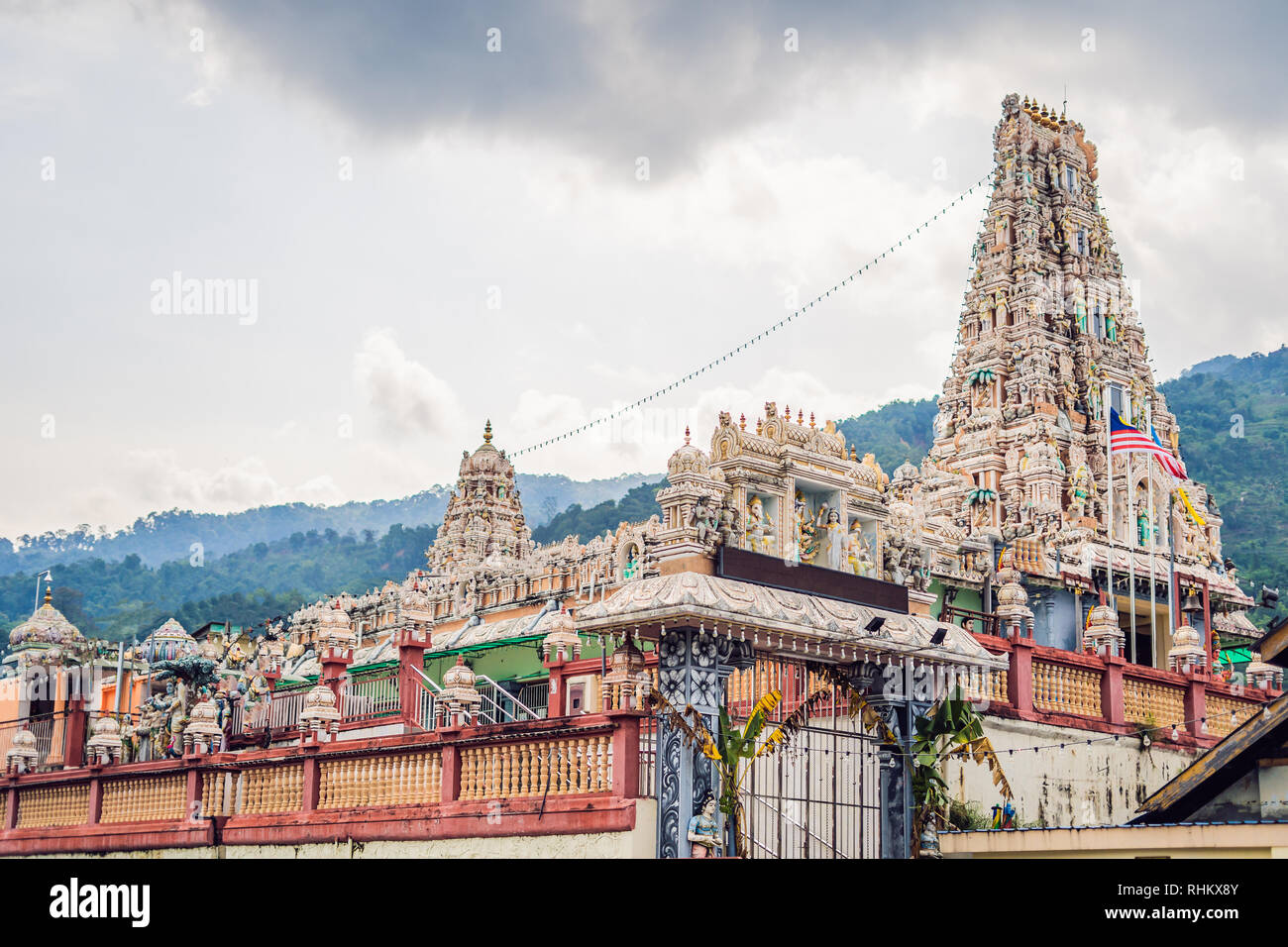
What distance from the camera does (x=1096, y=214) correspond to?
49625 mm

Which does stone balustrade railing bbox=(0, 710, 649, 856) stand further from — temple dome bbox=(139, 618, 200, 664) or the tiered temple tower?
the tiered temple tower

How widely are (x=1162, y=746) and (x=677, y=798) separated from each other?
9.87 m

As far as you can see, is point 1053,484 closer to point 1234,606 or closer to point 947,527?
point 1234,606

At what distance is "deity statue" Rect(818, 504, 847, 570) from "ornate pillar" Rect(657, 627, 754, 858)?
A: 95.0 inches

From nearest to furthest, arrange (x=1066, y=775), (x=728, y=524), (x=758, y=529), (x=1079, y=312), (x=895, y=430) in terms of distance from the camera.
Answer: (x=728, y=524), (x=758, y=529), (x=1066, y=775), (x=1079, y=312), (x=895, y=430)

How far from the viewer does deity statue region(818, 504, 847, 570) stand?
747 inches

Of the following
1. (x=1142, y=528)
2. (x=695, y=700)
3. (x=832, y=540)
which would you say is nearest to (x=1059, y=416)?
(x=1142, y=528)

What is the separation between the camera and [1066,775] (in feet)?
69.8

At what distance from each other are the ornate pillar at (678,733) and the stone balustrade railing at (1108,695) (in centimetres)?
509

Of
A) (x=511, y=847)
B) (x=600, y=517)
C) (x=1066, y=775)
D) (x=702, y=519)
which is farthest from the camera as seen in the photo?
(x=600, y=517)

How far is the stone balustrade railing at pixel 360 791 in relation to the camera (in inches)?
680

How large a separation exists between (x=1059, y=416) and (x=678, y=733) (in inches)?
1203

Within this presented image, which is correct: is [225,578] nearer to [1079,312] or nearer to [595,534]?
[595,534]
